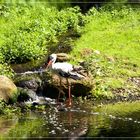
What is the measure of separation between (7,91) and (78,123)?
10.5 feet

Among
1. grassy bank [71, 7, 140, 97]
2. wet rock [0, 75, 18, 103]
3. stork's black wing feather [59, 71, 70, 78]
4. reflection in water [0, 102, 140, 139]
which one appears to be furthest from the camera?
grassy bank [71, 7, 140, 97]

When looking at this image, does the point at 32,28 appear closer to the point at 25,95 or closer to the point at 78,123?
the point at 25,95

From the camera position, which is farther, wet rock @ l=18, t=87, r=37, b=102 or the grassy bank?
the grassy bank

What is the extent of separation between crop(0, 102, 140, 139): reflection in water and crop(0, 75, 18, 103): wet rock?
1.16 meters

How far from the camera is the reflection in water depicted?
15.1 m

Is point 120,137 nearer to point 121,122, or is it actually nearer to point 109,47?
point 121,122

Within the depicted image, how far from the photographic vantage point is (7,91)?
18.6 meters

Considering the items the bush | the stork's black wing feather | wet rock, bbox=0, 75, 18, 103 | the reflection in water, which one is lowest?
the reflection in water

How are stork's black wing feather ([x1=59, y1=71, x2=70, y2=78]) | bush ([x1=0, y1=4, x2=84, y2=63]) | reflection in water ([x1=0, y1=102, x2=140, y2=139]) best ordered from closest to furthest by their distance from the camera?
reflection in water ([x1=0, y1=102, x2=140, y2=139]), stork's black wing feather ([x1=59, y1=71, x2=70, y2=78]), bush ([x1=0, y1=4, x2=84, y2=63])

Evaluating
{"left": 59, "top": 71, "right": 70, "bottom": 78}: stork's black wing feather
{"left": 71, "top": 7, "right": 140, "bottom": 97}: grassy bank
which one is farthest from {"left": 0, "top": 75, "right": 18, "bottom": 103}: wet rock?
{"left": 71, "top": 7, "right": 140, "bottom": 97}: grassy bank

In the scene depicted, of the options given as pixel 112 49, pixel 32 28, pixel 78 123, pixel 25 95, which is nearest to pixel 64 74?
pixel 25 95

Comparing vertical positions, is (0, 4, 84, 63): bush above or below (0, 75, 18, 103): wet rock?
above

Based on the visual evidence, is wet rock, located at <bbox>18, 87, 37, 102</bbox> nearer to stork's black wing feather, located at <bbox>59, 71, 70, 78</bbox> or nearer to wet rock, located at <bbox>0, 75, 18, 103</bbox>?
wet rock, located at <bbox>0, 75, 18, 103</bbox>

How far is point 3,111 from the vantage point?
17.7 metres
